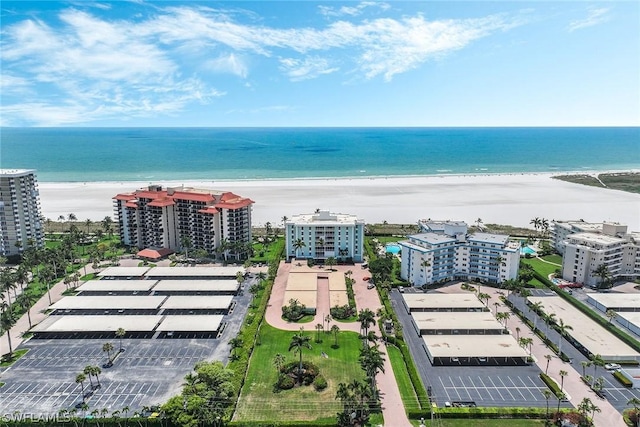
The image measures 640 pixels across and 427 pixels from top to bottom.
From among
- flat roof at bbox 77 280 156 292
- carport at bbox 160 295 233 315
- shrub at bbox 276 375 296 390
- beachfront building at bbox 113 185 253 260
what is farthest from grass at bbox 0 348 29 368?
beachfront building at bbox 113 185 253 260

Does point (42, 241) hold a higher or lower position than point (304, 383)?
higher

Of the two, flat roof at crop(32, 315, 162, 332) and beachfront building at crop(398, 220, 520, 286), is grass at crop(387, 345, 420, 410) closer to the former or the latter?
beachfront building at crop(398, 220, 520, 286)

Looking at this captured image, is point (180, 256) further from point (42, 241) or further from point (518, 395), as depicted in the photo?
point (518, 395)

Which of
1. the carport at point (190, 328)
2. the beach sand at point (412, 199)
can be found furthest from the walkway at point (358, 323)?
the beach sand at point (412, 199)

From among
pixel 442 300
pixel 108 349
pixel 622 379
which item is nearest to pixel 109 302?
pixel 108 349

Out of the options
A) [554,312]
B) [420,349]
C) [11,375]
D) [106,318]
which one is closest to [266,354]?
[420,349]

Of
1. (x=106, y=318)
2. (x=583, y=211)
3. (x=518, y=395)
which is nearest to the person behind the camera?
(x=518, y=395)

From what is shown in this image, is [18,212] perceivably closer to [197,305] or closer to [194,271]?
[194,271]
